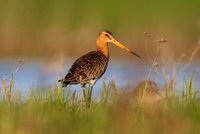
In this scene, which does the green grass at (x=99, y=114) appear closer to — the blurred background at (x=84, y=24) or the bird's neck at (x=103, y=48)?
the bird's neck at (x=103, y=48)

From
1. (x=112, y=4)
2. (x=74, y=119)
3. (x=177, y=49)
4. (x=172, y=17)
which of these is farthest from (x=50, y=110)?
(x=112, y=4)

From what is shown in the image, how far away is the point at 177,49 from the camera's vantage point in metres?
17.4

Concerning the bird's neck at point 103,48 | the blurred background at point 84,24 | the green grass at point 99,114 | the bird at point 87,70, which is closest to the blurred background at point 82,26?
the blurred background at point 84,24

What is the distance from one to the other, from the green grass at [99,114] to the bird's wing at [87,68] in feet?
6.44

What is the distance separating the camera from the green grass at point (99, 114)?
5891mm

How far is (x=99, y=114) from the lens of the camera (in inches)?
245

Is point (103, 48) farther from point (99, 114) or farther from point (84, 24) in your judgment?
point (84, 24)

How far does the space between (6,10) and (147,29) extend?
11.4 ft

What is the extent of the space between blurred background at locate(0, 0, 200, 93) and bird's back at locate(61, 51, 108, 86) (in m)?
6.27

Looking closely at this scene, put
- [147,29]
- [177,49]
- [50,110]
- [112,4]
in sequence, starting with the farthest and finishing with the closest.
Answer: [112,4]
[147,29]
[177,49]
[50,110]

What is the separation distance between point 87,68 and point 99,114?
11.8 feet

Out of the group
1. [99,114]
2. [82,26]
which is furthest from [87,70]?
[82,26]

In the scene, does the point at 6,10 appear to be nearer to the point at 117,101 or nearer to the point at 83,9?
the point at 83,9

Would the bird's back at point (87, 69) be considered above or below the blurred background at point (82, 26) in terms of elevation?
below
